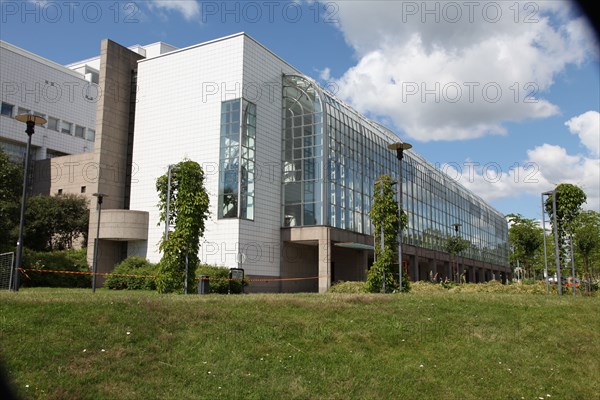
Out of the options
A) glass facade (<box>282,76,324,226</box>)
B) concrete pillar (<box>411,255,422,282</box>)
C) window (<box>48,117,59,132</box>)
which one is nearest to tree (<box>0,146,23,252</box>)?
glass facade (<box>282,76,324,226</box>)

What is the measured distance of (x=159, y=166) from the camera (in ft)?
135

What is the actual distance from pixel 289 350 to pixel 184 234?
39.2ft

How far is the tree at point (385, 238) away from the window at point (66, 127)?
191ft

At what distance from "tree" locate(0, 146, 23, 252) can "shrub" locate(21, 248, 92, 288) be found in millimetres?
3772

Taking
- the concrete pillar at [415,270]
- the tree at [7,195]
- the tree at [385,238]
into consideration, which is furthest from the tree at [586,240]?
the tree at [7,195]

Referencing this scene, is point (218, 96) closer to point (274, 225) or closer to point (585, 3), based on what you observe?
point (274, 225)

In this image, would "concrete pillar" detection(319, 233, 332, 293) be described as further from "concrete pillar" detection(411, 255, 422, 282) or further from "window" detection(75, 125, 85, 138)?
"window" detection(75, 125, 85, 138)

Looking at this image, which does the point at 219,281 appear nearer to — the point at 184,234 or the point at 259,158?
the point at 184,234

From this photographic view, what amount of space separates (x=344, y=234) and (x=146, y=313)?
2870 cm

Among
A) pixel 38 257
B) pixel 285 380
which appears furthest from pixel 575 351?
pixel 38 257

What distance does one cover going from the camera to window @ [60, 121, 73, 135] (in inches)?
2780

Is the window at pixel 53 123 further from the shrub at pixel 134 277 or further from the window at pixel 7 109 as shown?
the shrub at pixel 134 277

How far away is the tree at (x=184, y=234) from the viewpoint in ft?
72.0

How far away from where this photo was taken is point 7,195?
4162cm
